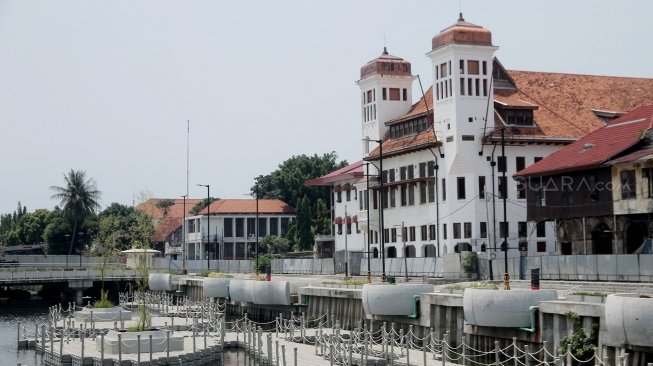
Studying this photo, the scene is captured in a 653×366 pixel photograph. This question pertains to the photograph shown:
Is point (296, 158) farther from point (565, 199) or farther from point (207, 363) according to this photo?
point (207, 363)

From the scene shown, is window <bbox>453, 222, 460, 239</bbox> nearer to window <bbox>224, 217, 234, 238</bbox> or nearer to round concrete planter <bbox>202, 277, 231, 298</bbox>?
round concrete planter <bbox>202, 277, 231, 298</bbox>

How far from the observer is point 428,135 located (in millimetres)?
83312

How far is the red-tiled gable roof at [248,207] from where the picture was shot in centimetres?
13675

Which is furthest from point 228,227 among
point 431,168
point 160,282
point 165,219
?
point 431,168

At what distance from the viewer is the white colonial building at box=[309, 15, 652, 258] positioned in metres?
79.4

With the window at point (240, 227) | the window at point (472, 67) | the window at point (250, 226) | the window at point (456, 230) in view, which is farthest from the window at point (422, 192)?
the window at point (240, 227)

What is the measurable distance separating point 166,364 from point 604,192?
106 feet

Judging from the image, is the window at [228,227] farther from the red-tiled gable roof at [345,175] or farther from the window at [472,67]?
the window at [472,67]

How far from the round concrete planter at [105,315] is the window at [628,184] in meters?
30.9

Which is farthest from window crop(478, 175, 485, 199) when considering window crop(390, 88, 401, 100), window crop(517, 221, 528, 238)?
window crop(390, 88, 401, 100)

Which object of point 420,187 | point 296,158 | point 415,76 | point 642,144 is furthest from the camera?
point 296,158

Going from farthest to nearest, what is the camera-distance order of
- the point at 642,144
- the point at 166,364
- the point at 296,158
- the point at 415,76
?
the point at 296,158 < the point at 415,76 < the point at 642,144 < the point at 166,364

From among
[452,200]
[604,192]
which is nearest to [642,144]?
[604,192]

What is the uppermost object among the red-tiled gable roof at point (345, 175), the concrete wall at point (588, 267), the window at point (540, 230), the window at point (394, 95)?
the window at point (394, 95)
